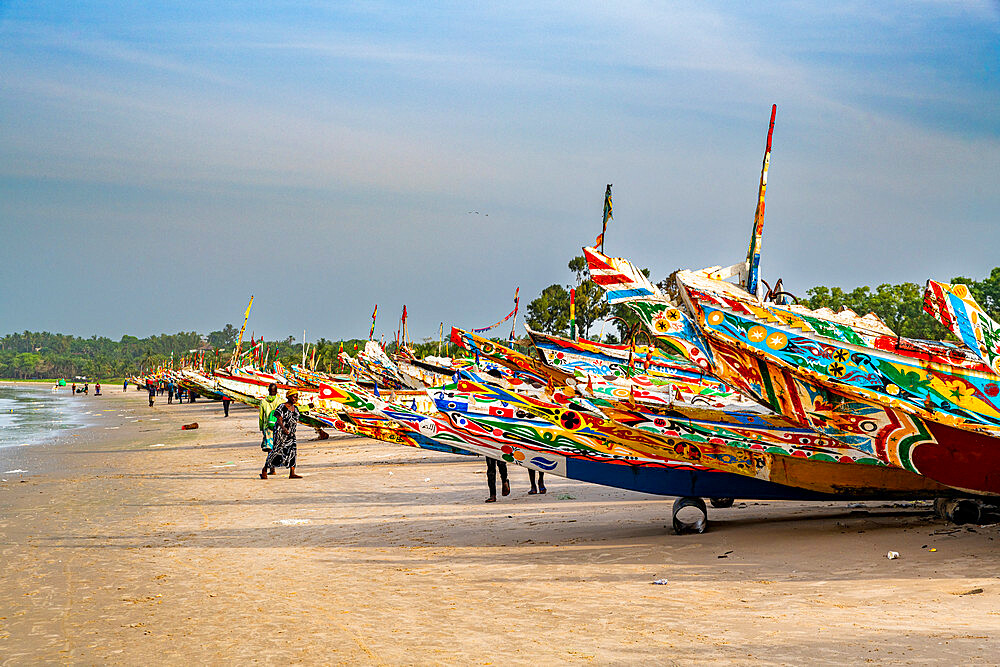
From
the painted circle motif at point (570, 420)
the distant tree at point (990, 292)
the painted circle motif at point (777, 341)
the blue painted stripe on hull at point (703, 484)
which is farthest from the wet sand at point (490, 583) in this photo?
the distant tree at point (990, 292)

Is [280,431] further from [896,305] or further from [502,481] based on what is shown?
[896,305]

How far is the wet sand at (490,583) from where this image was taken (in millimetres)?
6285

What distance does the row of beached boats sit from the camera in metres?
8.61

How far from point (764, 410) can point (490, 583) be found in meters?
3.73

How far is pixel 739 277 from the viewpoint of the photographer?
1046 centimetres

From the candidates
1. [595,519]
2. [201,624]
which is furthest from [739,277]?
[201,624]

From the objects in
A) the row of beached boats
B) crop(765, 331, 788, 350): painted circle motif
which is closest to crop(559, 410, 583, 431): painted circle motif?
the row of beached boats

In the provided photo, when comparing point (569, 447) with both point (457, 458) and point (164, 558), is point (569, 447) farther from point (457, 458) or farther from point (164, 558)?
point (457, 458)

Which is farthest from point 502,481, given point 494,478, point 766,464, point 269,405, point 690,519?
point 269,405

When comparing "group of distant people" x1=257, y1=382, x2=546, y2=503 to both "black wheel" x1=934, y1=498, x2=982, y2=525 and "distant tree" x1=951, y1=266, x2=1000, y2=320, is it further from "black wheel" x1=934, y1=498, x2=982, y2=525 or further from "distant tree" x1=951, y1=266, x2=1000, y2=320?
"distant tree" x1=951, y1=266, x2=1000, y2=320

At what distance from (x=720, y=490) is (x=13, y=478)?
16.5 m

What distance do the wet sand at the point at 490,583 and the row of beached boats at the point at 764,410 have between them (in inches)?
22.2

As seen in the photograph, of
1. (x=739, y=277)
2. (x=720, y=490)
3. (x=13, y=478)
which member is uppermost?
(x=739, y=277)

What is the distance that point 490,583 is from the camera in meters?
Result: 8.48
